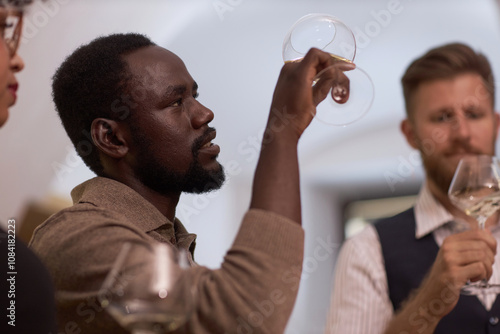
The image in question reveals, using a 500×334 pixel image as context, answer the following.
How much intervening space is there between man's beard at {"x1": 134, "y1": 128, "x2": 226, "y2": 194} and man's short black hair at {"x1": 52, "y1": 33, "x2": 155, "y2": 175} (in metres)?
0.07

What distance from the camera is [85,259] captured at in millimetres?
814

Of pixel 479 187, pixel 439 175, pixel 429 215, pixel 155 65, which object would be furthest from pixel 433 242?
pixel 155 65

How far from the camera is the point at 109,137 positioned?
1106mm

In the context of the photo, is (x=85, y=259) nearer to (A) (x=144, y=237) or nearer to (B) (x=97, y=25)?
(A) (x=144, y=237)

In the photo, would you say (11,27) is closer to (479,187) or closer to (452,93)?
(479,187)

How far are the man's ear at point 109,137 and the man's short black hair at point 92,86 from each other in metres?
0.01

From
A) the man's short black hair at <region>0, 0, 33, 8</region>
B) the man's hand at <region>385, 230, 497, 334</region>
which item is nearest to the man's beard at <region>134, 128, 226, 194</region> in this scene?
the man's short black hair at <region>0, 0, 33, 8</region>

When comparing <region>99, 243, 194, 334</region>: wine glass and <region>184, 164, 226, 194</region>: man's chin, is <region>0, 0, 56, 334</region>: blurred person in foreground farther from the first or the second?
<region>184, 164, 226, 194</region>: man's chin

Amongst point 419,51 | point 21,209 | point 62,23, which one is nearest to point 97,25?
point 62,23

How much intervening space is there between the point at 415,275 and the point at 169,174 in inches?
26.4

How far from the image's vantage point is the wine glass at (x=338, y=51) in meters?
1.01

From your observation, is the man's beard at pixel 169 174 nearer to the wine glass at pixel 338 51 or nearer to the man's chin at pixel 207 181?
the man's chin at pixel 207 181

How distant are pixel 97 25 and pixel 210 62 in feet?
2.28

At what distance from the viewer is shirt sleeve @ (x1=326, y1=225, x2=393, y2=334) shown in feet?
4.58
